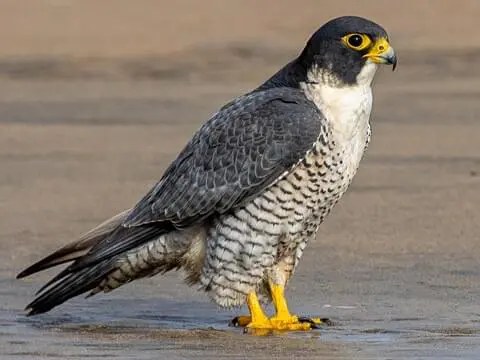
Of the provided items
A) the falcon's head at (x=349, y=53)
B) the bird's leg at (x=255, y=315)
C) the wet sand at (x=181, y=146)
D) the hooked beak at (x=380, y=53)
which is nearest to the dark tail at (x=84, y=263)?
the wet sand at (x=181, y=146)

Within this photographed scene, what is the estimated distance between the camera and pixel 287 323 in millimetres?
8938

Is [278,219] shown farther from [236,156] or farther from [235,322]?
[235,322]

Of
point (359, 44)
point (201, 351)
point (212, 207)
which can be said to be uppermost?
point (359, 44)

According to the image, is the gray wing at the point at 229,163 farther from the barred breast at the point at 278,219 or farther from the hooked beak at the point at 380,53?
the hooked beak at the point at 380,53

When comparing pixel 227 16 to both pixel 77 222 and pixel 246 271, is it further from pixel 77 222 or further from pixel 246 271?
pixel 246 271

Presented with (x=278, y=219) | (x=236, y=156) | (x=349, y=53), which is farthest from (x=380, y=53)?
(x=278, y=219)

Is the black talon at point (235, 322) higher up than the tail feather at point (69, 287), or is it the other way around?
the tail feather at point (69, 287)

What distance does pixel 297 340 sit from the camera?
8562 mm

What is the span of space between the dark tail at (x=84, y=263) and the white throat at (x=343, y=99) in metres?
0.99

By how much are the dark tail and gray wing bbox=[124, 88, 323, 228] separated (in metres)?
0.08

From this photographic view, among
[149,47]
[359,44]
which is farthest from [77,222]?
[149,47]

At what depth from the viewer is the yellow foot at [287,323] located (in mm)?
8836

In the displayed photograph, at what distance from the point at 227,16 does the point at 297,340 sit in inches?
642

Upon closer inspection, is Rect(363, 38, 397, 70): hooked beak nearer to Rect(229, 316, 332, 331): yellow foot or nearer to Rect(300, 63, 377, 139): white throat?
Rect(300, 63, 377, 139): white throat
